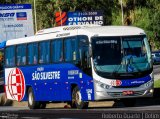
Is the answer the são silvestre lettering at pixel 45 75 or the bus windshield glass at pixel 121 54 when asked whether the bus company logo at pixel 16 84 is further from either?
the bus windshield glass at pixel 121 54

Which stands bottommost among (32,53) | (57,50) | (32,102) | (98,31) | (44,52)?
(32,102)

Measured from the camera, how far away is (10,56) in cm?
3112

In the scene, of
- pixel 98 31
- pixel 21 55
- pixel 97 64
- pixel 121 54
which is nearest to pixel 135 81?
pixel 121 54

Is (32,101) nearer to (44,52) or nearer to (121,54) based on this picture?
(44,52)

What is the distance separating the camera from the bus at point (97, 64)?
2398 centimetres

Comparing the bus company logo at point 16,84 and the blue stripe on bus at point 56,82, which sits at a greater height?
the blue stripe on bus at point 56,82

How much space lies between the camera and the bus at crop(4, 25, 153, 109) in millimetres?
23984

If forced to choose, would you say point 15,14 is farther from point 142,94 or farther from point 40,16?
point 142,94

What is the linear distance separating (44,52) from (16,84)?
3.63m

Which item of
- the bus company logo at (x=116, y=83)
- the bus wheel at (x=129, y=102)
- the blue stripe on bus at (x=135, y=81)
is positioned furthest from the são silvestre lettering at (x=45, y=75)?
the blue stripe on bus at (x=135, y=81)

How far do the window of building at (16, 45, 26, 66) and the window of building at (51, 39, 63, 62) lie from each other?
113 inches

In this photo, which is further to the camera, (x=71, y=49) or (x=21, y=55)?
(x=21, y=55)

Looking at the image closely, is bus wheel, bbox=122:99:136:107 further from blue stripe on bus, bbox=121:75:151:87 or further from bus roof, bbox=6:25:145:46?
bus roof, bbox=6:25:145:46

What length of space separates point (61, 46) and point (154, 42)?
207 feet
